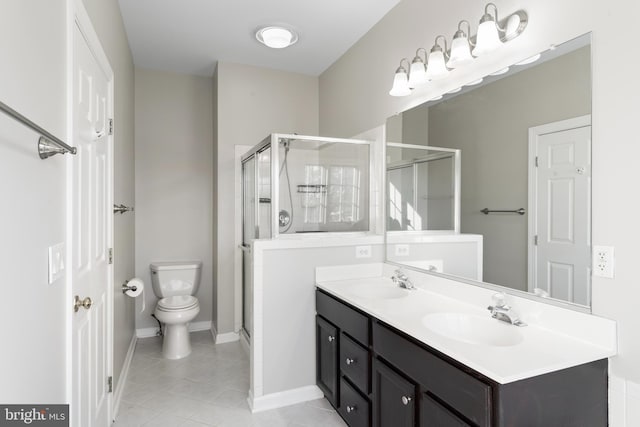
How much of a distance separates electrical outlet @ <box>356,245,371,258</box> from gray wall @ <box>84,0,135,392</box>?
1.63 metres

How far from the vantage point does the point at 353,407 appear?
6.50ft

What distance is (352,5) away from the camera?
2496 mm

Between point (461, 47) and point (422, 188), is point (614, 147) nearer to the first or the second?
point (461, 47)

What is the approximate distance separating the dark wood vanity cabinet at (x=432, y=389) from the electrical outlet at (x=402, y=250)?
61 cm

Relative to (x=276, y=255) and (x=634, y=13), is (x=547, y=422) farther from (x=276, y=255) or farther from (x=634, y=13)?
(x=276, y=255)

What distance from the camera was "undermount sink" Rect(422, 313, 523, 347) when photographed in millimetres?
1496

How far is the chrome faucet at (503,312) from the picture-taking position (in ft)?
5.03

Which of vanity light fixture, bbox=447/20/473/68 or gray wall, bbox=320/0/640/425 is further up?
vanity light fixture, bbox=447/20/473/68

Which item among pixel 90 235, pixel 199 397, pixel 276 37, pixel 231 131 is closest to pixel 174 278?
pixel 199 397

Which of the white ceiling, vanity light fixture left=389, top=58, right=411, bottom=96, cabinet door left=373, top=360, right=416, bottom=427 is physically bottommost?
cabinet door left=373, top=360, right=416, bottom=427

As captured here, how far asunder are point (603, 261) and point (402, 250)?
125 centimetres

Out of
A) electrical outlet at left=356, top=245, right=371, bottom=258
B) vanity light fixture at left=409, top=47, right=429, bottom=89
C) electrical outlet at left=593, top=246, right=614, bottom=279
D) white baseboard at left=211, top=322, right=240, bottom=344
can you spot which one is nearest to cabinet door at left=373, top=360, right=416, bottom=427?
electrical outlet at left=593, top=246, right=614, bottom=279

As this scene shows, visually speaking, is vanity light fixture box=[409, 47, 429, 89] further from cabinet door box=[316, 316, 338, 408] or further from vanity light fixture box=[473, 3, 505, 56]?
cabinet door box=[316, 316, 338, 408]

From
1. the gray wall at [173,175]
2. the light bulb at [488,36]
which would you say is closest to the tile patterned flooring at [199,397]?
the gray wall at [173,175]
